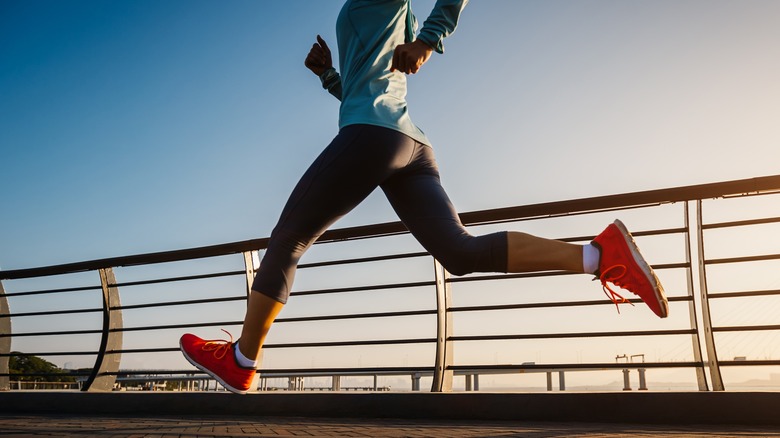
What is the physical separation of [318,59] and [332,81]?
11 cm

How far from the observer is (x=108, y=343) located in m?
4.44

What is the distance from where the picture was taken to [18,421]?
122 inches

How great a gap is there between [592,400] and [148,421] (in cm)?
220

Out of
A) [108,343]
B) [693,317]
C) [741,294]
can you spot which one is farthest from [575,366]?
[108,343]

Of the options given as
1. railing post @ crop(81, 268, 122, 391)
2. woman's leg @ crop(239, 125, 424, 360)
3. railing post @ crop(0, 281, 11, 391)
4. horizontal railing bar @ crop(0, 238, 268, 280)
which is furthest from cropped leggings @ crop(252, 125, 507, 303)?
railing post @ crop(0, 281, 11, 391)

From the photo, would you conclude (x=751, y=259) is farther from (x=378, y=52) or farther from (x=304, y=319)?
(x=304, y=319)

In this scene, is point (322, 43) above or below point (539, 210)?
above

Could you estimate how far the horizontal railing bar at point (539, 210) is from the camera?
2.87 m

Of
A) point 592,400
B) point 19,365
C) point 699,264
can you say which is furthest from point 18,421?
point 19,365

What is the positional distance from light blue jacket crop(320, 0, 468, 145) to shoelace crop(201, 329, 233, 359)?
0.90 meters

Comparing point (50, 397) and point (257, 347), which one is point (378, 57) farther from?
point (50, 397)

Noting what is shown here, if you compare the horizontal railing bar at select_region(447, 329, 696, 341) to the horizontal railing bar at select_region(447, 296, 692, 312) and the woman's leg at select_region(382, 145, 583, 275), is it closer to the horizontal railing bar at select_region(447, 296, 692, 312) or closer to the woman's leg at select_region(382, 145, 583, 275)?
the horizontal railing bar at select_region(447, 296, 692, 312)

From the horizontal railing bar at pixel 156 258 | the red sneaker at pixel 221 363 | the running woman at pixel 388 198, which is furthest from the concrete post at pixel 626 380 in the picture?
the horizontal railing bar at pixel 156 258

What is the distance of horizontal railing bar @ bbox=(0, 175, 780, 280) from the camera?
287 cm
